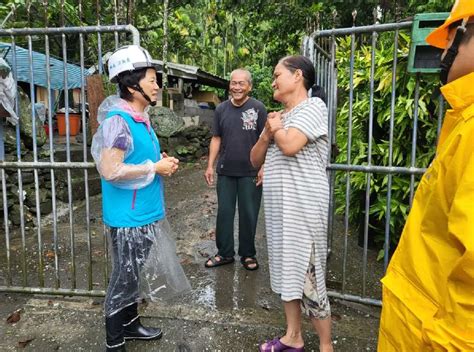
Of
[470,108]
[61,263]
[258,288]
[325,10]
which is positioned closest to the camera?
[470,108]

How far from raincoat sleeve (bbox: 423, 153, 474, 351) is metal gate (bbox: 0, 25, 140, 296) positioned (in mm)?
2528

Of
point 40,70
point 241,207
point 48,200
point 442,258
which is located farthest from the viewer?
point 40,70

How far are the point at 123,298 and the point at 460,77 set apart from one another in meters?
2.15

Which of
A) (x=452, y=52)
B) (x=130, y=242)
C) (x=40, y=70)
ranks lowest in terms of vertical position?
(x=130, y=242)

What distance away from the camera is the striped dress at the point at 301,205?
7.61 feet

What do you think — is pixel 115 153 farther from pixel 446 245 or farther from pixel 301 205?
pixel 446 245

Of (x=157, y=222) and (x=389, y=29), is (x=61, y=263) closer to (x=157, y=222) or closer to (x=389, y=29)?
(x=157, y=222)

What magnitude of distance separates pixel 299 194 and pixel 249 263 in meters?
1.86

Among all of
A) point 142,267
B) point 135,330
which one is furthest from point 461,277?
point 135,330

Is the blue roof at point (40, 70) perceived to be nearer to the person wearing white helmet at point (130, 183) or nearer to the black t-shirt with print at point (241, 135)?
the black t-shirt with print at point (241, 135)

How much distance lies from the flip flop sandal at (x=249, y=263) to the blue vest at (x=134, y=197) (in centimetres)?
173

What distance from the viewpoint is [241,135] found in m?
3.96

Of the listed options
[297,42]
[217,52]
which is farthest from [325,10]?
[217,52]

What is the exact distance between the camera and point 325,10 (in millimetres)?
7535
